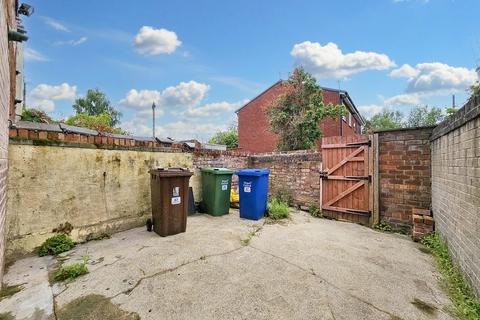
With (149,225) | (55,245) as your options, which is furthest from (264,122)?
(55,245)

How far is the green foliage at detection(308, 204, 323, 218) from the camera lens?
5945 millimetres

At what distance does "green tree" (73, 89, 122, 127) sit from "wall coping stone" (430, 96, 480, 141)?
127 feet

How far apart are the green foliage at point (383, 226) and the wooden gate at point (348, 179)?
0.14 meters

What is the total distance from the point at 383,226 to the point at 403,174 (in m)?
1.23

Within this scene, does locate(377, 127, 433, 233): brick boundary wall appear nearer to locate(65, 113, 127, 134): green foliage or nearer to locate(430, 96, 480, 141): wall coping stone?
locate(430, 96, 480, 141): wall coping stone

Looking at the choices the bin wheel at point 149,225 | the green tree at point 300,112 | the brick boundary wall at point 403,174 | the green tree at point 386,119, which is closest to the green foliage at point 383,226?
the brick boundary wall at point 403,174

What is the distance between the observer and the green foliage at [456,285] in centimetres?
204

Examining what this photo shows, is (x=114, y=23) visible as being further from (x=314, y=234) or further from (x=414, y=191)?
(x=414, y=191)

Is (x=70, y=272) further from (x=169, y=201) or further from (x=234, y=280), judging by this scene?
(x=234, y=280)

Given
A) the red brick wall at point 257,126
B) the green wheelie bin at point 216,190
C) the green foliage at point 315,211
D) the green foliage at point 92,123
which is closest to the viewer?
the green wheelie bin at point 216,190

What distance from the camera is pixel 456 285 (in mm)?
2512

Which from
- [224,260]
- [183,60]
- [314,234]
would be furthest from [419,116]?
[224,260]

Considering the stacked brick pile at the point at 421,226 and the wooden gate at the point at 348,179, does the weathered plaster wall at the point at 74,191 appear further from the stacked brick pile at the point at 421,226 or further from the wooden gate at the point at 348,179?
the stacked brick pile at the point at 421,226

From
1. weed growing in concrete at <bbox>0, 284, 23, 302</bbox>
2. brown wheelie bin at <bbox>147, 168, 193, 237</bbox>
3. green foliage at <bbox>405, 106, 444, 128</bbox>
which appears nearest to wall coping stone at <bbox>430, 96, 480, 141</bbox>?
brown wheelie bin at <bbox>147, 168, 193, 237</bbox>
